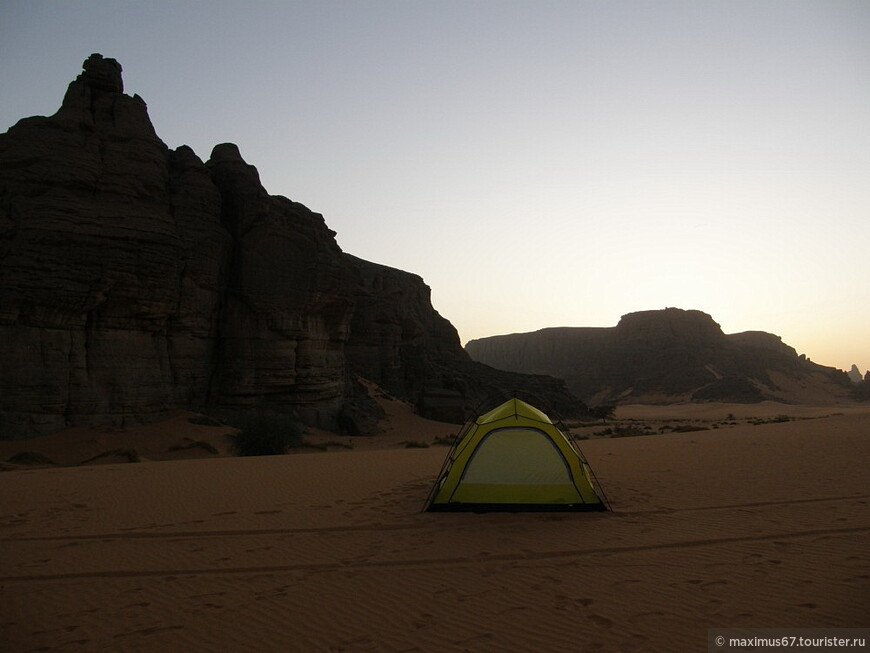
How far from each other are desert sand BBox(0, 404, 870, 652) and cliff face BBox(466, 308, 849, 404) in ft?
228

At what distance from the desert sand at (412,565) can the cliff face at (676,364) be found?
69.5 m

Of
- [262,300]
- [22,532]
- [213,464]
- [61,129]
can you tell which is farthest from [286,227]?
[22,532]

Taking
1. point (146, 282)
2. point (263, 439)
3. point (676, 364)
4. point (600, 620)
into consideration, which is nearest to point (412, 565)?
point (600, 620)

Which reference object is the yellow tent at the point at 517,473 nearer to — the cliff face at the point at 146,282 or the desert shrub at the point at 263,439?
the desert shrub at the point at 263,439

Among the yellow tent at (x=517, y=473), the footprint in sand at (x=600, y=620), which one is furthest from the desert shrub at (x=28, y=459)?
the footprint in sand at (x=600, y=620)

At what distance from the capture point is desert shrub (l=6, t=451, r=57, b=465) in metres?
17.4

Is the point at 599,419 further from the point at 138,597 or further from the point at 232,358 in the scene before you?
the point at 138,597

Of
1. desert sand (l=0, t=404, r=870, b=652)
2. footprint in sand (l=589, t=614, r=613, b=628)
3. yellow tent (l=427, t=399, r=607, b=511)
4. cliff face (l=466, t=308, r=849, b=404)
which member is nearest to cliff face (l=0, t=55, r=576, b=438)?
desert sand (l=0, t=404, r=870, b=652)

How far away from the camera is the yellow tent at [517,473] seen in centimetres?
904

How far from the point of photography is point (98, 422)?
21547 millimetres

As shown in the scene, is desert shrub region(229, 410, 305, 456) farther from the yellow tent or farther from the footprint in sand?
the footprint in sand

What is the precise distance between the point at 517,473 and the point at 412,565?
3195mm

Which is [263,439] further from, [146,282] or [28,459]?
[146,282]

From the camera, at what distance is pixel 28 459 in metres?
17.6
